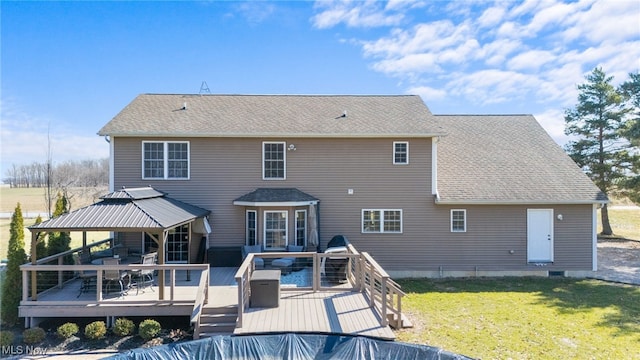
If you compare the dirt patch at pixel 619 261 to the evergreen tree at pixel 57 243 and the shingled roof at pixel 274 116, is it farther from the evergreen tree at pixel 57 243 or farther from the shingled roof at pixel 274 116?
the evergreen tree at pixel 57 243

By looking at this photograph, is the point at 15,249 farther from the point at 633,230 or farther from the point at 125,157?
the point at 633,230

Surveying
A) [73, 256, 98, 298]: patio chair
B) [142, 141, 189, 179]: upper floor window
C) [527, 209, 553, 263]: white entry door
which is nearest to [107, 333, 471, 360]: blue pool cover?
[73, 256, 98, 298]: patio chair

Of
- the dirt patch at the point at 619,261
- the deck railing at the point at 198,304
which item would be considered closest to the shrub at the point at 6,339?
the deck railing at the point at 198,304

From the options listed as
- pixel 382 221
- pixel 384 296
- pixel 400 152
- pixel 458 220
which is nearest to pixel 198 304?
pixel 384 296

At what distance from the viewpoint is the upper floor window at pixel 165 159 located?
11562mm

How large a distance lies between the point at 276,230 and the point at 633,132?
18.9m

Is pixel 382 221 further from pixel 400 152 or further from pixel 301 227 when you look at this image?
pixel 301 227

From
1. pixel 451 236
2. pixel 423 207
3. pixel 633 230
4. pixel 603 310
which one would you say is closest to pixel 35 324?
pixel 423 207

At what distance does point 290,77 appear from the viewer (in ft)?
62.6

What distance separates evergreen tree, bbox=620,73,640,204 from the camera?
17375mm

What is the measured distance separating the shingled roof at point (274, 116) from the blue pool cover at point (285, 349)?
7.09 m

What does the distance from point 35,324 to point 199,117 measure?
7.71 m

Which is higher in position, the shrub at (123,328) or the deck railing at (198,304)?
the deck railing at (198,304)

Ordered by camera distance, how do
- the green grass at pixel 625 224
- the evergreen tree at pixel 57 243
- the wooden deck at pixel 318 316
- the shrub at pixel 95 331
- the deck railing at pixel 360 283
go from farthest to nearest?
the green grass at pixel 625 224
the evergreen tree at pixel 57 243
the shrub at pixel 95 331
the deck railing at pixel 360 283
the wooden deck at pixel 318 316
